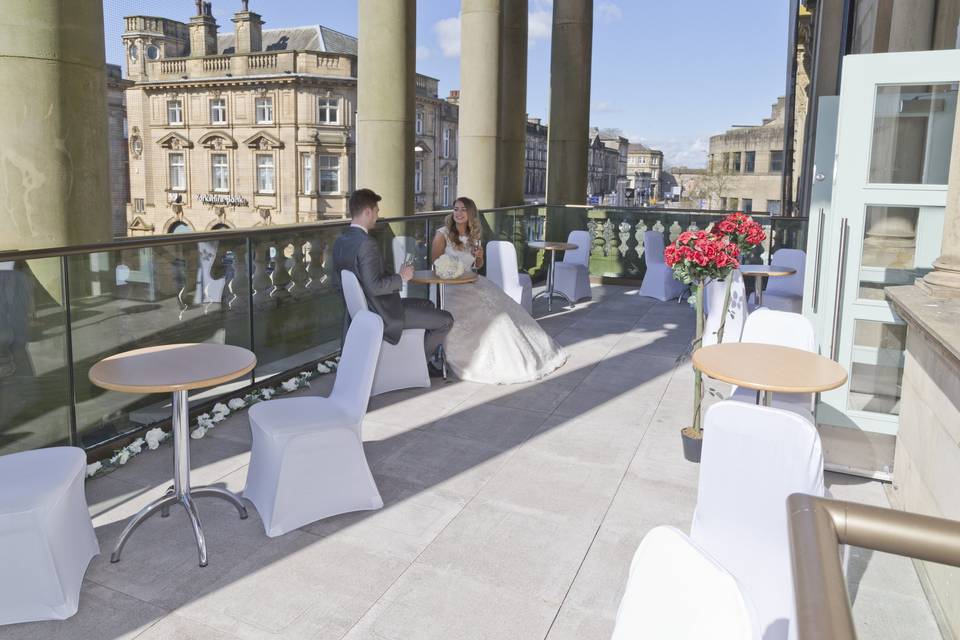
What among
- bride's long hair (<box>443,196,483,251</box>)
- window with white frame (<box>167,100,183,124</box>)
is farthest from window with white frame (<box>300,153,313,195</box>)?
bride's long hair (<box>443,196,483,251</box>)

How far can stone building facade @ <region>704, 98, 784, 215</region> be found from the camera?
177 ft

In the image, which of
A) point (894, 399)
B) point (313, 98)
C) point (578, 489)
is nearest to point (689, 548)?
point (578, 489)

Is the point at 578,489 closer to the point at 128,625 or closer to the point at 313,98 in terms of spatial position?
the point at 128,625

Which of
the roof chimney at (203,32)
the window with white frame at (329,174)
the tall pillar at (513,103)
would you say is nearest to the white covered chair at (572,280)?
the tall pillar at (513,103)

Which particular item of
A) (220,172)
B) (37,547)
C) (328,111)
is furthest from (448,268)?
(220,172)

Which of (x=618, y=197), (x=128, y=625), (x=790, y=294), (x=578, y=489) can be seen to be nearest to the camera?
(x=128, y=625)

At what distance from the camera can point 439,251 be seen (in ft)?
24.0

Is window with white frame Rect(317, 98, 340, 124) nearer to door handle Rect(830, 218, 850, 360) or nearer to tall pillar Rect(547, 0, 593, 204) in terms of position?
tall pillar Rect(547, 0, 593, 204)

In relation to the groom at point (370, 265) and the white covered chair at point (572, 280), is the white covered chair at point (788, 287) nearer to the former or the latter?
the white covered chair at point (572, 280)

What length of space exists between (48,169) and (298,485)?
2.74 metres

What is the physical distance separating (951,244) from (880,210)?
674mm

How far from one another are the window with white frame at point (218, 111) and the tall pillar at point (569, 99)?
53869 mm

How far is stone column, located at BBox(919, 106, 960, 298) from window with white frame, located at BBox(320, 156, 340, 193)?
6048 centimetres

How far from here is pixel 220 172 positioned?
211ft
